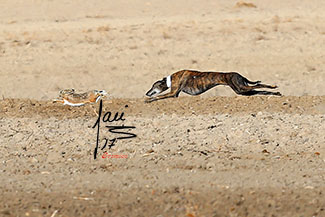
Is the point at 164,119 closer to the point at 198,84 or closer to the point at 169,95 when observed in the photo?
the point at 169,95

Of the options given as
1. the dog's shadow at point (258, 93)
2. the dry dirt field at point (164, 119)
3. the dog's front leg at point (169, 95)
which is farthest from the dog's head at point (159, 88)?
the dog's shadow at point (258, 93)

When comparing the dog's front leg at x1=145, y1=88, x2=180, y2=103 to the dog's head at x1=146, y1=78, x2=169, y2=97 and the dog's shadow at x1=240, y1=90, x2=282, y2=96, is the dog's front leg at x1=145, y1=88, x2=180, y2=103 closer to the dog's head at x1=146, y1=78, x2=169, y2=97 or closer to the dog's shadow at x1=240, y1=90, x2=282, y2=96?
the dog's head at x1=146, y1=78, x2=169, y2=97

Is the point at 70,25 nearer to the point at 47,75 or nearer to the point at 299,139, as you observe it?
the point at 47,75

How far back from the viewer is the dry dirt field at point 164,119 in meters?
6.21

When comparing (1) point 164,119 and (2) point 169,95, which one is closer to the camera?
(1) point 164,119

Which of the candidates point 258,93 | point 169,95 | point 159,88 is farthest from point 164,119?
point 258,93

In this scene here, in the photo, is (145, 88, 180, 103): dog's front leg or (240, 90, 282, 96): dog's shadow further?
(240, 90, 282, 96): dog's shadow

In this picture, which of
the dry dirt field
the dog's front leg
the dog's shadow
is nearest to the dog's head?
the dog's front leg

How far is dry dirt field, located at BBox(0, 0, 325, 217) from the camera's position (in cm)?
621

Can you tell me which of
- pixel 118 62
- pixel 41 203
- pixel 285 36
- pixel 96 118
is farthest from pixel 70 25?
pixel 41 203

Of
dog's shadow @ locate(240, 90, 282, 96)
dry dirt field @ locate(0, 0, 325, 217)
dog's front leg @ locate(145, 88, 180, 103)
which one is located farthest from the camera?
dog's shadow @ locate(240, 90, 282, 96)

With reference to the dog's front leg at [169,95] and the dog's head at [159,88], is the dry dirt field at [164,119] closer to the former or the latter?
the dog's front leg at [169,95]

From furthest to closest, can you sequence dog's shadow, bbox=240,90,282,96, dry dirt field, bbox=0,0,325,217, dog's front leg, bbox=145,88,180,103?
dog's shadow, bbox=240,90,282,96, dog's front leg, bbox=145,88,180,103, dry dirt field, bbox=0,0,325,217

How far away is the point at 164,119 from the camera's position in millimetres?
8469
